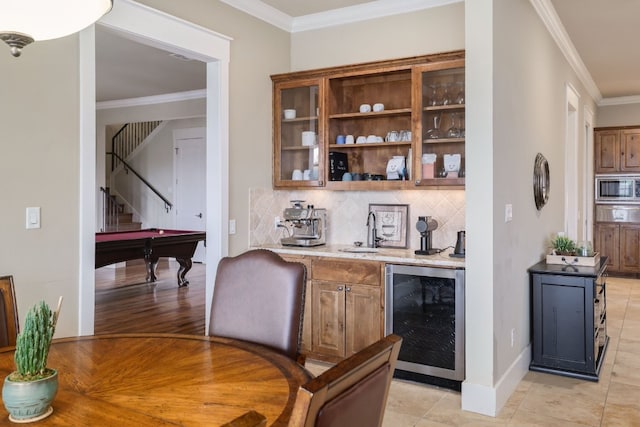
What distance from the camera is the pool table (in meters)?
5.98

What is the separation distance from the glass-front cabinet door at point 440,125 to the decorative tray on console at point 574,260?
1250 millimetres

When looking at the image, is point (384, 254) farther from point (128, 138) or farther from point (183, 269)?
point (128, 138)

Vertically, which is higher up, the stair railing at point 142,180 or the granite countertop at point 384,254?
the stair railing at point 142,180

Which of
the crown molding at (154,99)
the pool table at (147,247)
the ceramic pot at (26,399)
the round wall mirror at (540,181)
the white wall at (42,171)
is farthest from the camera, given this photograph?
the crown molding at (154,99)

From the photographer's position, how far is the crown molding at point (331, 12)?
405 cm

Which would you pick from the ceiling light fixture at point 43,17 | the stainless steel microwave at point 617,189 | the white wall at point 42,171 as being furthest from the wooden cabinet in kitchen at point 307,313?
the stainless steel microwave at point 617,189

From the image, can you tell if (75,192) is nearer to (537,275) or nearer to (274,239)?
(274,239)

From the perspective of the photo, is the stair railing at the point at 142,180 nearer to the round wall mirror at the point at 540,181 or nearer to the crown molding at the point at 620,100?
the round wall mirror at the point at 540,181

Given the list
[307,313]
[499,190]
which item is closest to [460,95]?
[499,190]

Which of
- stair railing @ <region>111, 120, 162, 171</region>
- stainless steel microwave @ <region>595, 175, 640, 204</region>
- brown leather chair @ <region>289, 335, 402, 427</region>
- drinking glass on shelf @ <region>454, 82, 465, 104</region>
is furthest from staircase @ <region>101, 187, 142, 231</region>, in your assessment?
brown leather chair @ <region>289, 335, 402, 427</region>

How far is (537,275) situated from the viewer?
3.90m

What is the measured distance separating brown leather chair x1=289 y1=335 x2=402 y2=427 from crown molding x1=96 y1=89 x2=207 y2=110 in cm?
735

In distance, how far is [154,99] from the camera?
837cm

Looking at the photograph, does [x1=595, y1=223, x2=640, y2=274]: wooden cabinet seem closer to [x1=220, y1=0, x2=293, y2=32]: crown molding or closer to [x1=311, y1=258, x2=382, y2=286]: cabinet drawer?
[x1=311, y1=258, x2=382, y2=286]: cabinet drawer
